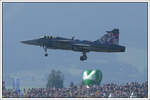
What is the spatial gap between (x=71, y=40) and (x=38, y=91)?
27.7ft

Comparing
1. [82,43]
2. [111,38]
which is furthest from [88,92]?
[111,38]

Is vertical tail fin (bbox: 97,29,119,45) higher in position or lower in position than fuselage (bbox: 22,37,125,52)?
higher

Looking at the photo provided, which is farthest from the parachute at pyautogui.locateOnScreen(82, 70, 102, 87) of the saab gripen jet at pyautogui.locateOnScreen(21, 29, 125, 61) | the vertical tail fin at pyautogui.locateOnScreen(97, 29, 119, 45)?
the vertical tail fin at pyautogui.locateOnScreen(97, 29, 119, 45)

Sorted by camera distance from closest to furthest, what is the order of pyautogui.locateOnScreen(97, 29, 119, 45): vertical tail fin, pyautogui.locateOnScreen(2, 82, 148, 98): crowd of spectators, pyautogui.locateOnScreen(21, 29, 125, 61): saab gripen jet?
pyautogui.locateOnScreen(2, 82, 148, 98): crowd of spectators < pyautogui.locateOnScreen(21, 29, 125, 61): saab gripen jet < pyautogui.locateOnScreen(97, 29, 119, 45): vertical tail fin

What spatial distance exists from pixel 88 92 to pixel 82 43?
334 inches

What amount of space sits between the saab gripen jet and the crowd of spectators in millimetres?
4845

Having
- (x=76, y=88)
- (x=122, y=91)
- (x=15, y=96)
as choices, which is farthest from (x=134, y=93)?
(x=15, y=96)

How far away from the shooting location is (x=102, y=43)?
1976 inches

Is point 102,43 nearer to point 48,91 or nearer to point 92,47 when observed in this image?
point 92,47

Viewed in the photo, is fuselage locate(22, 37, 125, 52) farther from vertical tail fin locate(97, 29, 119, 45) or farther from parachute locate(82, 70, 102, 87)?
parachute locate(82, 70, 102, 87)

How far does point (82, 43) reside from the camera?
50.7 meters

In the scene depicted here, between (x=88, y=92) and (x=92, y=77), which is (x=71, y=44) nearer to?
(x=92, y=77)

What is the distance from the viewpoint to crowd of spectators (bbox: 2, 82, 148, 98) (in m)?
40.8

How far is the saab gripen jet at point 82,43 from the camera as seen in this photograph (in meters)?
49.2
